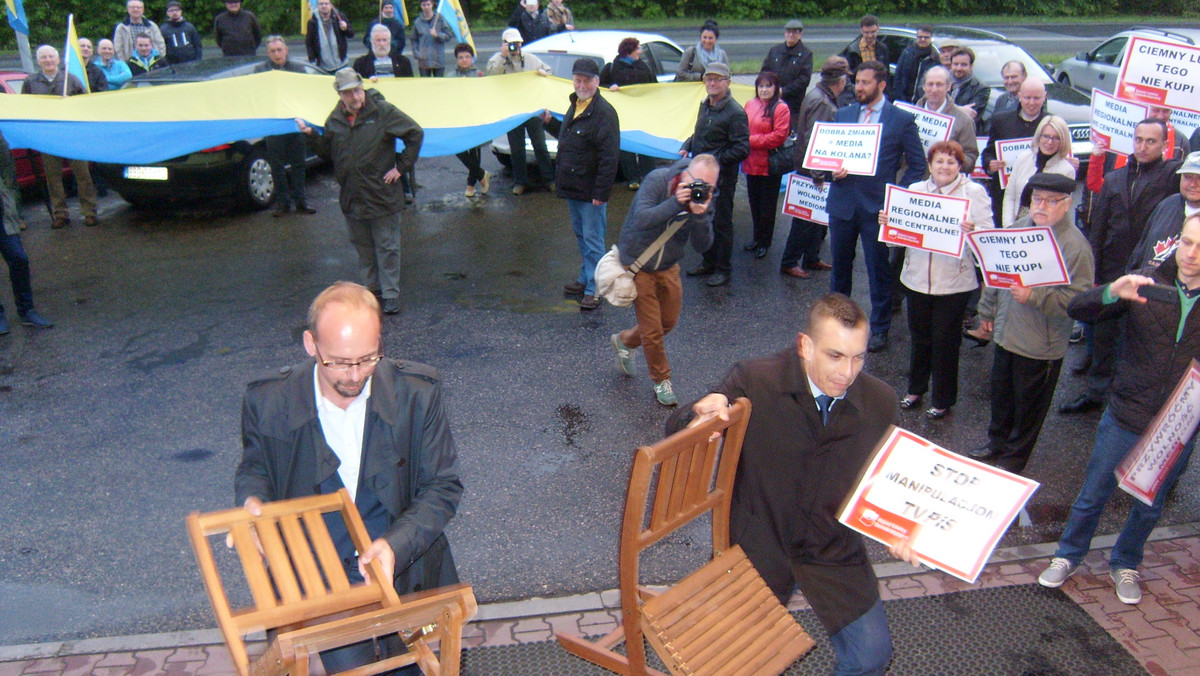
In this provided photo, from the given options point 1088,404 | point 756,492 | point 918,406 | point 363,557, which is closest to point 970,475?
point 756,492

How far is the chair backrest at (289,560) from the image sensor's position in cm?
275

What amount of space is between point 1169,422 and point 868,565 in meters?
1.66

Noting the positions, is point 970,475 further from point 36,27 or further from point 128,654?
point 36,27

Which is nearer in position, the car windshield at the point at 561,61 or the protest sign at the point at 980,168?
the protest sign at the point at 980,168

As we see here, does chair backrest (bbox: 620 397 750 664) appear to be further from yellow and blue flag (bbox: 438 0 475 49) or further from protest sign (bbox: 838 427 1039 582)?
yellow and blue flag (bbox: 438 0 475 49)

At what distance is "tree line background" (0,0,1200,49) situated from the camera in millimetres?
25828

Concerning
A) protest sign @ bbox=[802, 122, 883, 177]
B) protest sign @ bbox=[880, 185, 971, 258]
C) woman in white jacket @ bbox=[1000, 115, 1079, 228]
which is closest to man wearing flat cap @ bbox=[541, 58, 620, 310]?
protest sign @ bbox=[802, 122, 883, 177]

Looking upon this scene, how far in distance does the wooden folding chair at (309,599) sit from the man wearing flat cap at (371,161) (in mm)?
5027

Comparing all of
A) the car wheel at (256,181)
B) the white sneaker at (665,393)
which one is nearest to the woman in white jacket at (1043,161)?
the white sneaker at (665,393)

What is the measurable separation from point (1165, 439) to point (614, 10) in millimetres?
29009

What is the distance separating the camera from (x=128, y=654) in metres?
4.18

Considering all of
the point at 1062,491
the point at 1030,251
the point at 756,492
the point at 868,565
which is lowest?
the point at 1062,491

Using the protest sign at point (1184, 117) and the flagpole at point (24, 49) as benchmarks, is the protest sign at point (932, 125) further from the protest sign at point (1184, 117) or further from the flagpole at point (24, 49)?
the flagpole at point (24, 49)

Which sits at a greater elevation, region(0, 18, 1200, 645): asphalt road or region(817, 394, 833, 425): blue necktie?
region(817, 394, 833, 425): blue necktie
